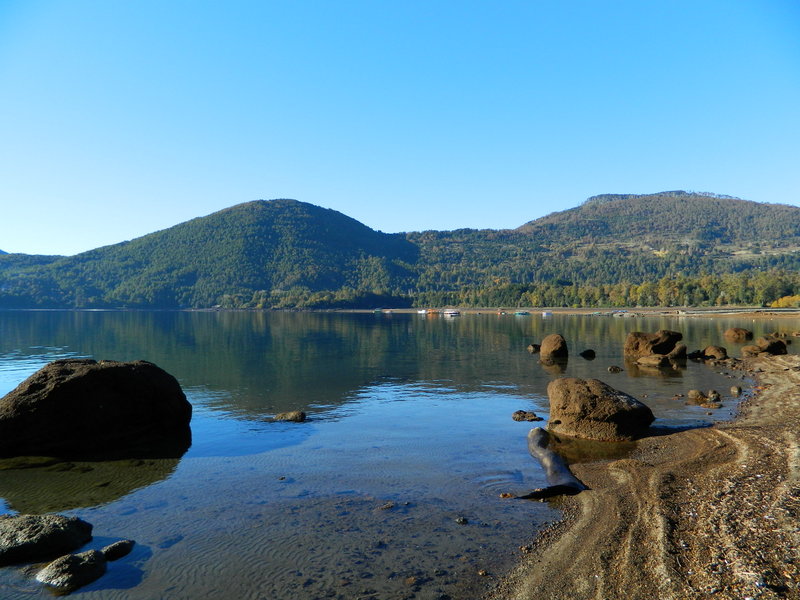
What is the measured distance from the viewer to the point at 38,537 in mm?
12656

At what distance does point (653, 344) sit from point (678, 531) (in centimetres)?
4906

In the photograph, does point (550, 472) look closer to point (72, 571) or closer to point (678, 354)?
point (72, 571)

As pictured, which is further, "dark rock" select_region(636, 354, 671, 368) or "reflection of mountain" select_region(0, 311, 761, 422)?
"dark rock" select_region(636, 354, 671, 368)

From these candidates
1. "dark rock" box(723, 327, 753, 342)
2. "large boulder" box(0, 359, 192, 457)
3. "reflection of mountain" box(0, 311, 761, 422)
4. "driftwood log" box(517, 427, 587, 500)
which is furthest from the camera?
"dark rock" box(723, 327, 753, 342)

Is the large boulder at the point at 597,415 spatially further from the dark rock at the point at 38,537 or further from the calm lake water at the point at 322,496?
the dark rock at the point at 38,537

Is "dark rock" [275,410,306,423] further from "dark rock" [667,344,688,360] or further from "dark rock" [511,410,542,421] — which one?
"dark rock" [667,344,688,360]

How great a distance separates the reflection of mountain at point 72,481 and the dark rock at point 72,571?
5032 mm

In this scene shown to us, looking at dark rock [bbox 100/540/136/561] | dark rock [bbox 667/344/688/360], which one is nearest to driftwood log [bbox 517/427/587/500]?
dark rock [bbox 100/540/136/561]

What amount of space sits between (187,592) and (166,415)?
15.2 m

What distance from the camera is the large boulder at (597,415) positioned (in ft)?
75.8

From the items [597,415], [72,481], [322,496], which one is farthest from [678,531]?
[72,481]

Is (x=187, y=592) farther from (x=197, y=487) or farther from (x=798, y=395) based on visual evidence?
(x=798, y=395)

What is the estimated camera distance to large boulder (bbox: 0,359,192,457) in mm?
21875

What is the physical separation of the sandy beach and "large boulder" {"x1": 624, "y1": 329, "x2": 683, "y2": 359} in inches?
1506
